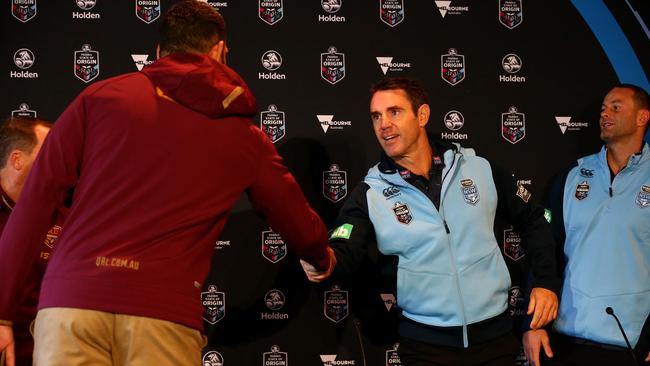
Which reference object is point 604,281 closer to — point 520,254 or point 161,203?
point 520,254

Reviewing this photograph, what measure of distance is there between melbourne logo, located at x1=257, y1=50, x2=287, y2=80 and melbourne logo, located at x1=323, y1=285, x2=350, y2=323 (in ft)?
3.67

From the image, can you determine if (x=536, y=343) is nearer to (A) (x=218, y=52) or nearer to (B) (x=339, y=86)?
(B) (x=339, y=86)

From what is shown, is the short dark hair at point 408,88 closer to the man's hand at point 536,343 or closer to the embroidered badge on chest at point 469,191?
the embroidered badge on chest at point 469,191

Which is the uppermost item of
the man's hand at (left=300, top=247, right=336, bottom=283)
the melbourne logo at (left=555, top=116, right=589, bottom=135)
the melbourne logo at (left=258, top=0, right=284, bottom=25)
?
the melbourne logo at (left=258, top=0, right=284, bottom=25)

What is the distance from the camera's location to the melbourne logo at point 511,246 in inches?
161

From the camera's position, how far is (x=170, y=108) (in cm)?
239

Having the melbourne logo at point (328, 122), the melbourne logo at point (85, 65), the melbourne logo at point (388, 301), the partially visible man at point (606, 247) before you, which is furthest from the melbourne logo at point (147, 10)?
the partially visible man at point (606, 247)

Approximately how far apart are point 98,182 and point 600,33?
3095 millimetres

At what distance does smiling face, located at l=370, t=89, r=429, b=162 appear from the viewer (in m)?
3.52

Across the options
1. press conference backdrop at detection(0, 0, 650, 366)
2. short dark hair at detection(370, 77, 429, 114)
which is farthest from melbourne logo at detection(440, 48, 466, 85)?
short dark hair at detection(370, 77, 429, 114)

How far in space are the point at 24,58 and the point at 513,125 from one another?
2.55m

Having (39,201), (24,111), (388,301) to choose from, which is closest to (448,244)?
(388,301)

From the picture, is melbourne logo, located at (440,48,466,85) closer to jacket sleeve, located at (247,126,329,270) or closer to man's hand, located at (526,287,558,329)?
man's hand, located at (526,287,558,329)

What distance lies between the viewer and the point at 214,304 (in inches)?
149
